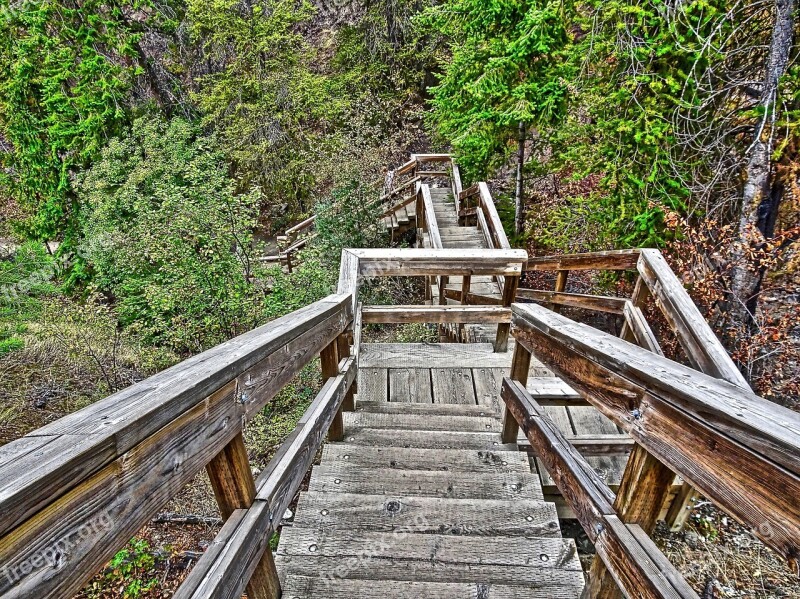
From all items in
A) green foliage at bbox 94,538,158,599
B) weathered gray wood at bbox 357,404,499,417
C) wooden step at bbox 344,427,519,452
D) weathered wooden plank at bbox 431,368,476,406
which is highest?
wooden step at bbox 344,427,519,452

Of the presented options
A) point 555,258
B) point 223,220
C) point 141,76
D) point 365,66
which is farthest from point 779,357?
point 141,76

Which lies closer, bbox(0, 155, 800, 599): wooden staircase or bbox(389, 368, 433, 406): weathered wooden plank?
bbox(0, 155, 800, 599): wooden staircase

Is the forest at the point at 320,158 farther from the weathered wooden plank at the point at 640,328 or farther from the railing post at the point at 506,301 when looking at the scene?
the railing post at the point at 506,301

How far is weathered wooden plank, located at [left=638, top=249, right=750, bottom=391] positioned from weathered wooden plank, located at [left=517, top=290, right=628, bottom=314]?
449 mm

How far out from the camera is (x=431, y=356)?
3.99 meters

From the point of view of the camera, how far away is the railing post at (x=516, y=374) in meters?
2.39

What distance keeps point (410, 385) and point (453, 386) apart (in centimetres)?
41

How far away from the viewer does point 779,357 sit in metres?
3.89

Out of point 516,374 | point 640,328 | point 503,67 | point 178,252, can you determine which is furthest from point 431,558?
point 503,67

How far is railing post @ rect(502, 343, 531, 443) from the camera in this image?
94.0 inches

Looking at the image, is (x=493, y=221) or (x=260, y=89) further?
(x=260, y=89)

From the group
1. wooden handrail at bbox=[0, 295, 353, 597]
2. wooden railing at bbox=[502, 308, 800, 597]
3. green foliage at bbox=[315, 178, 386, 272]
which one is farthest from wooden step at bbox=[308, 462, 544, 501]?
green foliage at bbox=[315, 178, 386, 272]

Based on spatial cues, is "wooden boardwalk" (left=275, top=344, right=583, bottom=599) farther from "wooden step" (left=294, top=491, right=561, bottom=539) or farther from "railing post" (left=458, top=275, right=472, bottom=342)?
"railing post" (left=458, top=275, right=472, bottom=342)

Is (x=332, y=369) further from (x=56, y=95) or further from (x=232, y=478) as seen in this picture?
(x=56, y=95)
